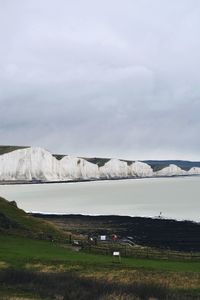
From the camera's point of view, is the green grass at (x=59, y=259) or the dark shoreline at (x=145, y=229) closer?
the green grass at (x=59, y=259)

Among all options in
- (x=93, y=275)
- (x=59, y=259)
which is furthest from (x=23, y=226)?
(x=93, y=275)

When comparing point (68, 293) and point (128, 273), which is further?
point (128, 273)

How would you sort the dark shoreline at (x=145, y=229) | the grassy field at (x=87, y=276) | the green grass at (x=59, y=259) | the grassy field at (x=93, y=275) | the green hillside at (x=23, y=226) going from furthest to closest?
1. the dark shoreline at (x=145, y=229)
2. the green hillside at (x=23, y=226)
3. the green grass at (x=59, y=259)
4. the grassy field at (x=93, y=275)
5. the grassy field at (x=87, y=276)

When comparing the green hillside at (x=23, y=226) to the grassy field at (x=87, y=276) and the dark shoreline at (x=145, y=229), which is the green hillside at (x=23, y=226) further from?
the dark shoreline at (x=145, y=229)

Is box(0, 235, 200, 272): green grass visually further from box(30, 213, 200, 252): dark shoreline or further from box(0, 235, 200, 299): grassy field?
box(30, 213, 200, 252): dark shoreline

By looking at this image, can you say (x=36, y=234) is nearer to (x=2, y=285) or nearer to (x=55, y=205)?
(x=2, y=285)

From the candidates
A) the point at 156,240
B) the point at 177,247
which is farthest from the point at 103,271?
the point at 156,240

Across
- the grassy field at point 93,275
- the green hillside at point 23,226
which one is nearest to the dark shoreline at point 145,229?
the green hillside at point 23,226
